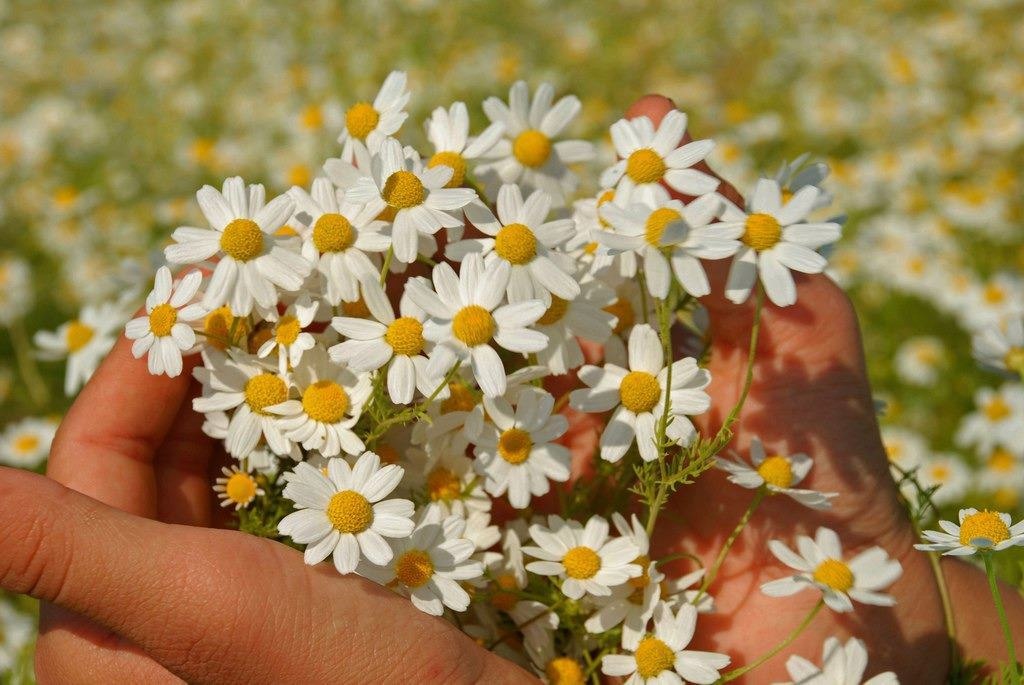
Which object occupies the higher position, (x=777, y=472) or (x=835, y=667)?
(x=777, y=472)

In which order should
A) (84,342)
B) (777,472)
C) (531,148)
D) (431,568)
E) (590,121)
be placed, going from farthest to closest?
(590,121) → (84,342) → (531,148) → (777,472) → (431,568)

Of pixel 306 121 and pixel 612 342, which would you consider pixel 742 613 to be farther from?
pixel 306 121

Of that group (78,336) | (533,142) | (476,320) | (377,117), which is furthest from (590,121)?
(476,320)

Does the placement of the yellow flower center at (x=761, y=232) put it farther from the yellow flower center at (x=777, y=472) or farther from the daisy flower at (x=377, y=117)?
the daisy flower at (x=377, y=117)

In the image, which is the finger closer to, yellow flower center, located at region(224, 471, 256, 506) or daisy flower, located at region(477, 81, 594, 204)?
yellow flower center, located at region(224, 471, 256, 506)

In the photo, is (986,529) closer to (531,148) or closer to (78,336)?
(531,148)

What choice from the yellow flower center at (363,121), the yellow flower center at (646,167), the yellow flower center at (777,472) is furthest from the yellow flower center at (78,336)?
the yellow flower center at (777,472)

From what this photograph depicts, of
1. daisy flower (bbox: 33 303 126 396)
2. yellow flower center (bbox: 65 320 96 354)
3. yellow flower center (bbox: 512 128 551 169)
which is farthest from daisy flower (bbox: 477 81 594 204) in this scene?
yellow flower center (bbox: 65 320 96 354)
